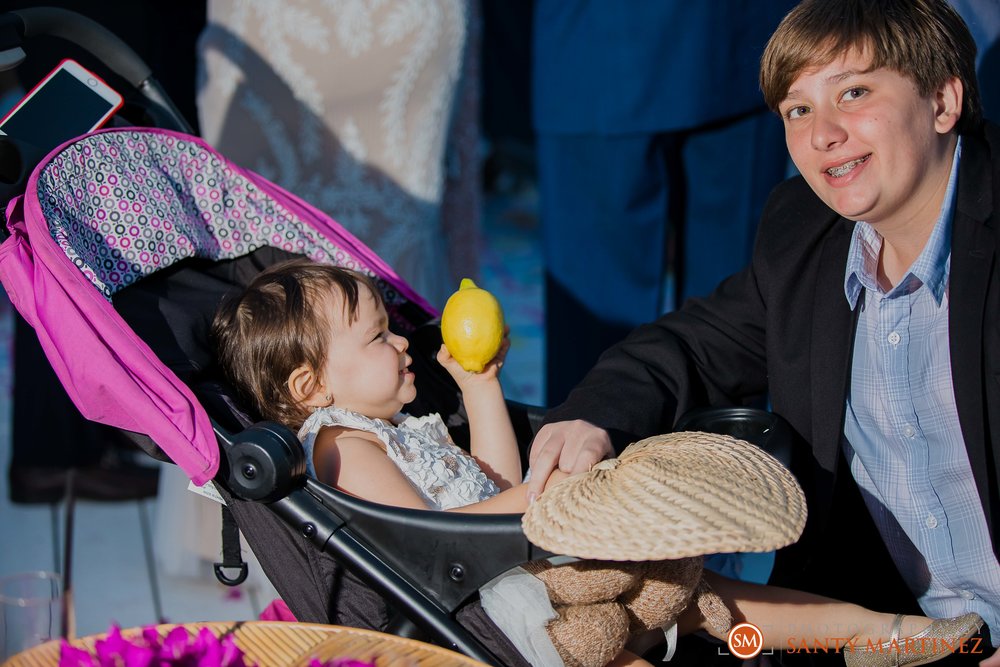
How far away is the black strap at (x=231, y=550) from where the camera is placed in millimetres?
1687

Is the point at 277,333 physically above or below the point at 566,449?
above

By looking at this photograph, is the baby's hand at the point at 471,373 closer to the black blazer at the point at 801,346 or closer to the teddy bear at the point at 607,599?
the black blazer at the point at 801,346

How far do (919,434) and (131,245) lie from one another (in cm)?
131

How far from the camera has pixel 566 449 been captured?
1.60 m

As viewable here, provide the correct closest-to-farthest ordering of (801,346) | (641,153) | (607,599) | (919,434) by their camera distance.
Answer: (607,599) < (919,434) < (801,346) < (641,153)

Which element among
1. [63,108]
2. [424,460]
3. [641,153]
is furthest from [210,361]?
[641,153]

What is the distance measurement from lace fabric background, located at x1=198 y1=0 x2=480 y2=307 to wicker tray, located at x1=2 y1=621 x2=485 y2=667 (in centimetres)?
170

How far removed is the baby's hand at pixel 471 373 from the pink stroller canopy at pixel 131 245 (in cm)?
24

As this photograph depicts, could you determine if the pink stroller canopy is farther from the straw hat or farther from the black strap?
the straw hat

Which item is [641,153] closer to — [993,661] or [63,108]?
[63,108]

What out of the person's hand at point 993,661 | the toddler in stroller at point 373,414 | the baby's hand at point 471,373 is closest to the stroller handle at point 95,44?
the toddler in stroller at point 373,414

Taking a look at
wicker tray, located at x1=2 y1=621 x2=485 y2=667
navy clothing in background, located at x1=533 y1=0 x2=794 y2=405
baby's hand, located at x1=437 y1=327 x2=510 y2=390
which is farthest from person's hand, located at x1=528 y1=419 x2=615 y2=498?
navy clothing in background, located at x1=533 y1=0 x2=794 y2=405

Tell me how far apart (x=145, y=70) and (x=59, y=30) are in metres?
0.18

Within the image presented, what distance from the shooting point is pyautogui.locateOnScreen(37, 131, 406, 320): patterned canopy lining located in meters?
1.79
